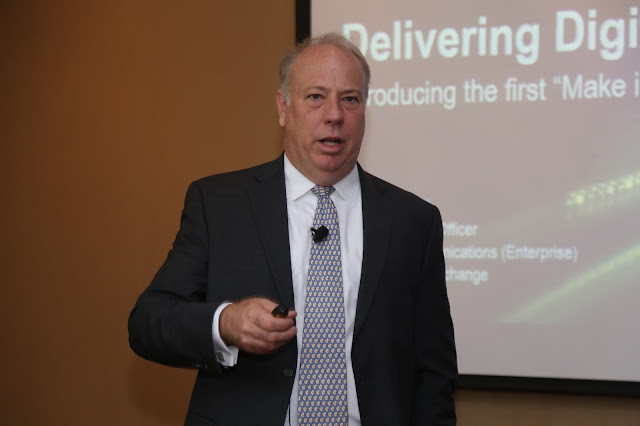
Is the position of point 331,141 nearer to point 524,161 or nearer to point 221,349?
point 221,349

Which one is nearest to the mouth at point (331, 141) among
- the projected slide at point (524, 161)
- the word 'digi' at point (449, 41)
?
the projected slide at point (524, 161)

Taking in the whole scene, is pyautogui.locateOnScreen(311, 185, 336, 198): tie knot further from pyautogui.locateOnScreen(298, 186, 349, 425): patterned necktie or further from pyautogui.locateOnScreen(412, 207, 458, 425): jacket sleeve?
pyautogui.locateOnScreen(412, 207, 458, 425): jacket sleeve

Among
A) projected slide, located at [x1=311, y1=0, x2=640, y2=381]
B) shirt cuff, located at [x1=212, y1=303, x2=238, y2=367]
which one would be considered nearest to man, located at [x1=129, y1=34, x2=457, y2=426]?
shirt cuff, located at [x1=212, y1=303, x2=238, y2=367]

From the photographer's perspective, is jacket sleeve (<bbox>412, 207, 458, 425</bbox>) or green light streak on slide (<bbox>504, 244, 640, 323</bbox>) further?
green light streak on slide (<bbox>504, 244, 640, 323</bbox>)

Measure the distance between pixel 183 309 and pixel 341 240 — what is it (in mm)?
482

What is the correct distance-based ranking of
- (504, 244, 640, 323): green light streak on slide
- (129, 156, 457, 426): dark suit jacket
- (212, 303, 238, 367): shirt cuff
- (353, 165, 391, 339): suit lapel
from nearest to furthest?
(212, 303, 238, 367): shirt cuff
(129, 156, 457, 426): dark suit jacket
(353, 165, 391, 339): suit lapel
(504, 244, 640, 323): green light streak on slide

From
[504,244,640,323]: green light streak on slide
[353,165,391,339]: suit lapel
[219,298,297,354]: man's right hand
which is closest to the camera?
[219,298,297,354]: man's right hand

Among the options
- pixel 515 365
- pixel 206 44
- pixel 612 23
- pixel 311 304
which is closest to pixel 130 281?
pixel 206 44

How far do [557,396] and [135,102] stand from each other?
253 centimetres

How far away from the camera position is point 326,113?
1.97 meters

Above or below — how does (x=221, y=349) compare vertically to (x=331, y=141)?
below

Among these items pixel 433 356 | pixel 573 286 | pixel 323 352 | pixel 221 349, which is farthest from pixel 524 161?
pixel 221 349

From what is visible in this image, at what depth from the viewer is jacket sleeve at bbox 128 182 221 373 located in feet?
5.36

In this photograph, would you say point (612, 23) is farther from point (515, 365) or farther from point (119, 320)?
point (119, 320)
